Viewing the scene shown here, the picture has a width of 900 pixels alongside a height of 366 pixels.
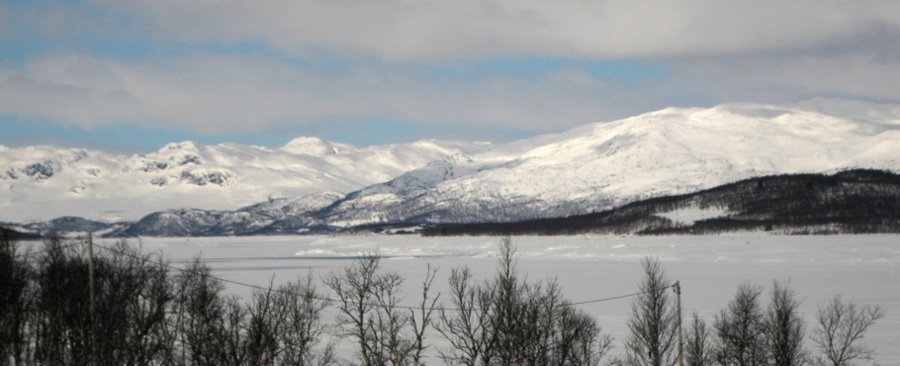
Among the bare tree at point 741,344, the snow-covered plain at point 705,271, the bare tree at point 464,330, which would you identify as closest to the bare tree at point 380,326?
the bare tree at point 464,330

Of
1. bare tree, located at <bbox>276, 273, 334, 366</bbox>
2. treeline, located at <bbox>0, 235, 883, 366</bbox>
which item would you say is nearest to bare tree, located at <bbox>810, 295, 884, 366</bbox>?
treeline, located at <bbox>0, 235, 883, 366</bbox>

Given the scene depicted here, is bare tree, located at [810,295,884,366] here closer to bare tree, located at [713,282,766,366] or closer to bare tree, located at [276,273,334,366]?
bare tree, located at [713,282,766,366]

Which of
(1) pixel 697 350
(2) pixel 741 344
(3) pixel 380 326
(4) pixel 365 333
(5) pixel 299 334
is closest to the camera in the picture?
(3) pixel 380 326

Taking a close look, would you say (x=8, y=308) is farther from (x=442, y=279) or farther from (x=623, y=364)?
(x=442, y=279)

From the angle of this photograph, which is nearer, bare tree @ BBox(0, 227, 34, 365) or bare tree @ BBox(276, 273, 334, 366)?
bare tree @ BBox(276, 273, 334, 366)

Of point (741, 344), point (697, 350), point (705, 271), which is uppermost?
point (705, 271)

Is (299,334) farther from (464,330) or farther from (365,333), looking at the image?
(464,330)

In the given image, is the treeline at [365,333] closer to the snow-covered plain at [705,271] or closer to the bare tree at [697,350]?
the bare tree at [697,350]

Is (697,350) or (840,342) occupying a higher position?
(697,350)

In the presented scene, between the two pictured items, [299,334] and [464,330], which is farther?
[464,330]

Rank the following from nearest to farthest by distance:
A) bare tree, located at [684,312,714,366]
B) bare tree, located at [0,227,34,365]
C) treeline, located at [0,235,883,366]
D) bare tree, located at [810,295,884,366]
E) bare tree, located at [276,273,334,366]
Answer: treeline, located at [0,235,883,366], bare tree, located at [684,312,714,366], bare tree, located at [276,273,334,366], bare tree, located at [0,227,34,365], bare tree, located at [810,295,884,366]

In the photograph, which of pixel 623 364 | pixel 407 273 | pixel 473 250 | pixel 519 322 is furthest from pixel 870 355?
pixel 473 250

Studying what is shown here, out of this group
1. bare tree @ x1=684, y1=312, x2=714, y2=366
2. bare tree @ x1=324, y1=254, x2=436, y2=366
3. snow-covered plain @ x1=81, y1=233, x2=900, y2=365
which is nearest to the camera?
bare tree @ x1=324, y1=254, x2=436, y2=366

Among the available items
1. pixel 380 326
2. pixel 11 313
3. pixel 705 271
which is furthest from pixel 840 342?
pixel 705 271
